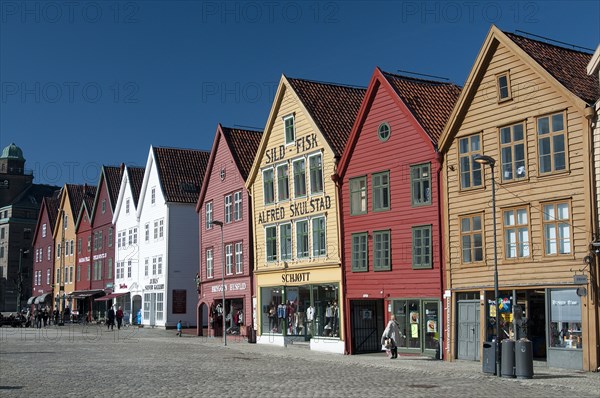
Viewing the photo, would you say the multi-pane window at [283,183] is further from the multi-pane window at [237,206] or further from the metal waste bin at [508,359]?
the metal waste bin at [508,359]

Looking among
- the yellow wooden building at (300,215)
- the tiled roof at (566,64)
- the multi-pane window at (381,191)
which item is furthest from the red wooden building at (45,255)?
the tiled roof at (566,64)

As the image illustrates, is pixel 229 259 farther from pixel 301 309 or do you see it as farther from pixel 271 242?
pixel 301 309

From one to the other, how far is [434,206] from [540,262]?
5.92 m

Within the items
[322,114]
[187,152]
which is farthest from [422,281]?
[187,152]

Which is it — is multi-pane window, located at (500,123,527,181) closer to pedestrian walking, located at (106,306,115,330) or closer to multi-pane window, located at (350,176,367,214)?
multi-pane window, located at (350,176,367,214)

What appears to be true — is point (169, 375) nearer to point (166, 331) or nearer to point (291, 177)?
point (291, 177)

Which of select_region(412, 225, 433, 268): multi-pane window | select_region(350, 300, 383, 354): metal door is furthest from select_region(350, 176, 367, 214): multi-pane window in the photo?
select_region(350, 300, 383, 354): metal door

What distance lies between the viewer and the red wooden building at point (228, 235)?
4778 cm

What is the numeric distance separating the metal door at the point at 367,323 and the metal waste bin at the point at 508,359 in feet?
44.2

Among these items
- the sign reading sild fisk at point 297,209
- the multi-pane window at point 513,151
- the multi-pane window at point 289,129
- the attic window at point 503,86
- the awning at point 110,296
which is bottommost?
the awning at point 110,296

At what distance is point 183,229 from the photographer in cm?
6050

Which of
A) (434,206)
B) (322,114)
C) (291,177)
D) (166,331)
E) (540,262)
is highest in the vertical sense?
(322,114)

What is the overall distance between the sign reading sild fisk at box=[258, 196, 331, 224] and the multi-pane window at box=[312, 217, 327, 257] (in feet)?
1.85

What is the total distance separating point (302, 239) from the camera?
41.5 meters
